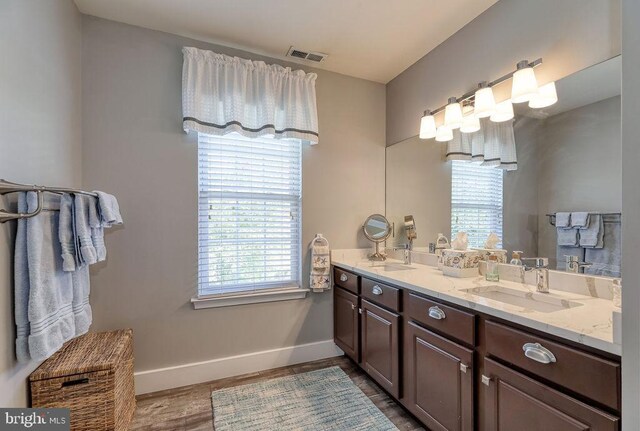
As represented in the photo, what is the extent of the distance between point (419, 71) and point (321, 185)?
1276 millimetres

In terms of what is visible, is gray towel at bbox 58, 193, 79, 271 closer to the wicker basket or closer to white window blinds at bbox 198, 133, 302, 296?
the wicker basket

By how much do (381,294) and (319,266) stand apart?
Answer: 0.68 m

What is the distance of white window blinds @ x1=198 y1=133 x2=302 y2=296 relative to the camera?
2322 mm

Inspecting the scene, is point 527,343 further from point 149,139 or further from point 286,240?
point 149,139

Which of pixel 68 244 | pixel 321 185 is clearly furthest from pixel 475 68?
pixel 68 244

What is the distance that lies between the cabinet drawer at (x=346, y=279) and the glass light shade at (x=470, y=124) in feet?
4.38

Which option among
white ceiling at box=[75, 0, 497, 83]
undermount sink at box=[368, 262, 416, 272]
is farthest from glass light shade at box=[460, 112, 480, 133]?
undermount sink at box=[368, 262, 416, 272]

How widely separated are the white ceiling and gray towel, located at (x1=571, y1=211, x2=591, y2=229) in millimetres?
1387

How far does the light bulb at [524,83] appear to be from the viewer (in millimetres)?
1630

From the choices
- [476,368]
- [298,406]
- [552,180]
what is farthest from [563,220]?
[298,406]

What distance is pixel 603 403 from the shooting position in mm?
936

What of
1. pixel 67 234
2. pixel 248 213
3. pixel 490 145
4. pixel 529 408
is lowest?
pixel 529 408

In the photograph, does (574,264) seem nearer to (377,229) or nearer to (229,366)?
(377,229)

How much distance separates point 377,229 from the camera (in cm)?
286
